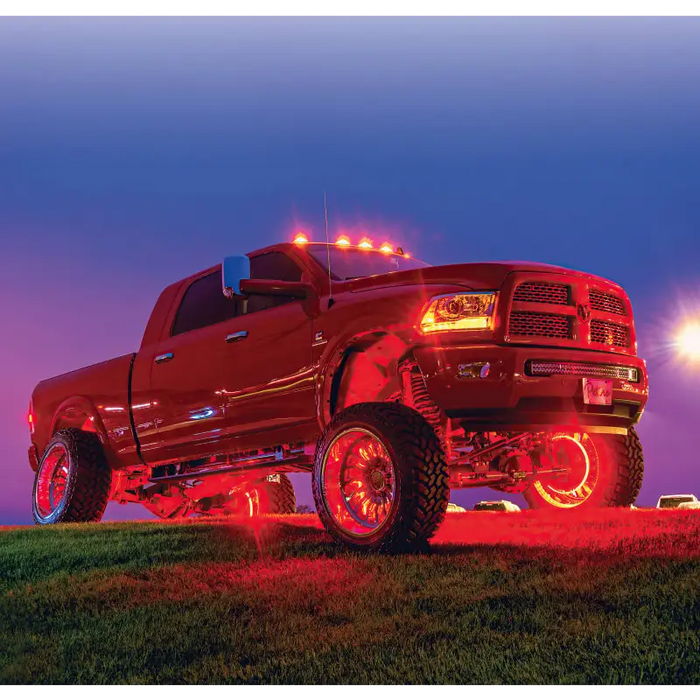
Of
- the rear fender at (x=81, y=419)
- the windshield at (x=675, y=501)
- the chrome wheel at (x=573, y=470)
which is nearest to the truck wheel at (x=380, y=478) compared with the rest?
the chrome wheel at (x=573, y=470)

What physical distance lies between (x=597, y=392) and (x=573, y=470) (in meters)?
1.90

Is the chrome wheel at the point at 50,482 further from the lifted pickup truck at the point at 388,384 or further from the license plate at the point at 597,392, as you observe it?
the license plate at the point at 597,392

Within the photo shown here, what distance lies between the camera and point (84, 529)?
8.50 meters

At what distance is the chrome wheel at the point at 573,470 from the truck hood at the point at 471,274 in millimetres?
1873

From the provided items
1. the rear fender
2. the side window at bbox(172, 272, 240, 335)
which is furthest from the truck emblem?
the rear fender

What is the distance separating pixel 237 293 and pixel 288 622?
281 cm

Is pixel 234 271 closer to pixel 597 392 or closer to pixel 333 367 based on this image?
pixel 333 367

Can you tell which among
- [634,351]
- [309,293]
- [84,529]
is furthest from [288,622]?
[84,529]

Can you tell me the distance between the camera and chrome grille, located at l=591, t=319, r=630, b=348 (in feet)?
21.9

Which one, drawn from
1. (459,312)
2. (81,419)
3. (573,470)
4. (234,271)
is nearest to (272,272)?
(234,271)

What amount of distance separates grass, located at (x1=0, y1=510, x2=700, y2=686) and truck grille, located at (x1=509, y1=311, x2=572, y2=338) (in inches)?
54.4

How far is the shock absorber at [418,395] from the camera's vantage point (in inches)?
250

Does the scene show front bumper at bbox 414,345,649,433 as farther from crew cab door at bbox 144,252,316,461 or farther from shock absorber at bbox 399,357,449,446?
crew cab door at bbox 144,252,316,461
